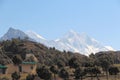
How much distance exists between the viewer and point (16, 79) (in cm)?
14525

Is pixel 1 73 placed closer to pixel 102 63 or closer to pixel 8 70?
pixel 8 70

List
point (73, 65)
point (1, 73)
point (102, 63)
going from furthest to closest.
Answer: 1. point (1, 73)
2. point (73, 65)
3. point (102, 63)

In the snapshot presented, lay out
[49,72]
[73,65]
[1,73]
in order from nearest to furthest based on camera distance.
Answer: [49,72]
[73,65]
[1,73]

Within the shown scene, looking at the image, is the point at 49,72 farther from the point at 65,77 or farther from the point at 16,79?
the point at 16,79

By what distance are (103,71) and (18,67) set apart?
5334 cm

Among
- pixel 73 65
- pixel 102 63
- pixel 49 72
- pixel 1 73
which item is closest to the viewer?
pixel 49 72

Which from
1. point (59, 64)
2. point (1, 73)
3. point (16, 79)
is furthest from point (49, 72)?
point (1, 73)

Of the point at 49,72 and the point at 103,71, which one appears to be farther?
the point at 103,71

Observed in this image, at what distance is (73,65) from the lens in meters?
156

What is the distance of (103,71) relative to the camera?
158625mm

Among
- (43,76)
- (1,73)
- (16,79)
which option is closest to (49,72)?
(43,76)

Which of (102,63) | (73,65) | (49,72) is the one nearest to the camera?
(49,72)

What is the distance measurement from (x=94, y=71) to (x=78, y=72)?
5848mm

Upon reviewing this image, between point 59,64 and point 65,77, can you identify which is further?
point 59,64
